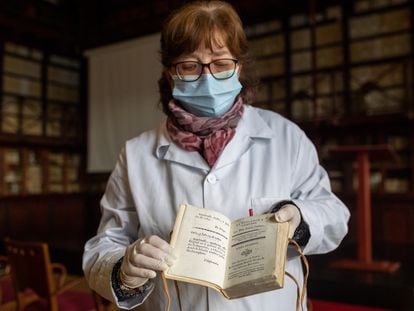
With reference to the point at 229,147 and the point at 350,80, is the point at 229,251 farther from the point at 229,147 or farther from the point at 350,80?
the point at 350,80

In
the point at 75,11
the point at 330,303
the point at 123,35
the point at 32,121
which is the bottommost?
the point at 330,303

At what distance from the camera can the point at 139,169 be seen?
106cm

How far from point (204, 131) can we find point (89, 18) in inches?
301

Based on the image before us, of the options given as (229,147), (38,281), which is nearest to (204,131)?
(229,147)

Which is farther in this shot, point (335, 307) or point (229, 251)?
point (335, 307)

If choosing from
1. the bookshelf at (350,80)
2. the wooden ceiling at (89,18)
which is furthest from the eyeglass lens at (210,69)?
the wooden ceiling at (89,18)

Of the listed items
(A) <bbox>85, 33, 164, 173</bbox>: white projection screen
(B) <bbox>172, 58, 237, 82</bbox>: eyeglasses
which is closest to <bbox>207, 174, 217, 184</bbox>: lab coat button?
(B) <bbox>172, 58, 237, 82</bbox>: eyeglasses

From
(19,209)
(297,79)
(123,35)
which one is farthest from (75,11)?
(297,79)

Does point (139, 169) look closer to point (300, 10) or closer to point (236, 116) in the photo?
point (236, 116)

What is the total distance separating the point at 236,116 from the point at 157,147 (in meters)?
0.21

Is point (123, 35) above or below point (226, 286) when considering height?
above

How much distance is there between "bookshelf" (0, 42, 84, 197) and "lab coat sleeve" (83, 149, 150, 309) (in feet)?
20.8

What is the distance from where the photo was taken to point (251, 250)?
0.84 m

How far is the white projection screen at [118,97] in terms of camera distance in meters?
7.16
